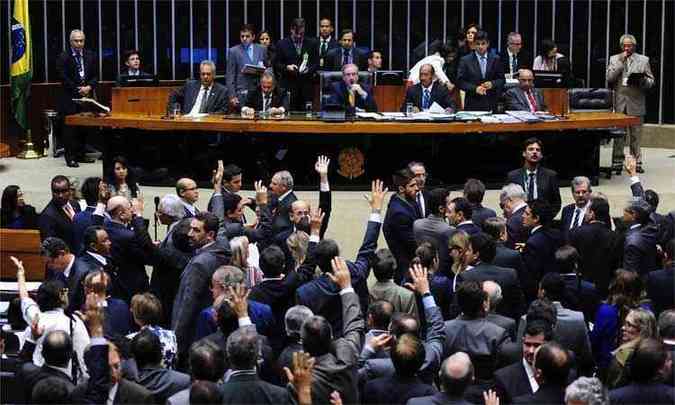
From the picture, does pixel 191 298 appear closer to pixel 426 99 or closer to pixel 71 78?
pixel 426 99

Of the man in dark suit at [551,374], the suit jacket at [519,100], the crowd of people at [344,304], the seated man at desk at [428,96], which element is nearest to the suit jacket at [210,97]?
the seated man at desk at [428,96]

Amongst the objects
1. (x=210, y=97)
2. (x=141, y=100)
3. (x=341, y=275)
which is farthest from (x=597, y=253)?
(x=141, y=100)

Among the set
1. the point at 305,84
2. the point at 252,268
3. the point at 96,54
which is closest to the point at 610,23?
the point at 305,84

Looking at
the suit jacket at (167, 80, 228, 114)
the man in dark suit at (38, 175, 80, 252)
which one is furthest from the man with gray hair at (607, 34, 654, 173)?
the man in dark suit at (38, 175, 80, 252)

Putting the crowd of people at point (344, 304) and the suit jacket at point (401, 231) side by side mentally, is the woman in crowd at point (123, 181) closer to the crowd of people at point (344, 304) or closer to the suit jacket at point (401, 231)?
the crowd of people at point (344, 304)

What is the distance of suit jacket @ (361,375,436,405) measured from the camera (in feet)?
25.7

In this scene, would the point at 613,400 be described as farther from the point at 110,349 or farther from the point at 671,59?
the point at 671,59

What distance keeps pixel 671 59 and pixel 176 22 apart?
691 cm

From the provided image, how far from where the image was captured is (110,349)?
7.95 m

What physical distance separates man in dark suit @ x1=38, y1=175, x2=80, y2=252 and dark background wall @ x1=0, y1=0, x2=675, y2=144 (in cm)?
899

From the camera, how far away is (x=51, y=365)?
8.01m

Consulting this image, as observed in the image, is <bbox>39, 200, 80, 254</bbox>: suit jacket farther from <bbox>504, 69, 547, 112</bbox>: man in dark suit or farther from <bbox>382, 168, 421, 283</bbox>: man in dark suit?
<bbox>504, 69, 547, 112</bbox>: man in dark suit

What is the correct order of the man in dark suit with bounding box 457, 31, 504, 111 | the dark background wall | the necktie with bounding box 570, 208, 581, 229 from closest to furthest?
the necktie with bounding box 570, 208, 581, 229
the man in dark suit with bounding box 457, 31, 504, 111
the dark background wall

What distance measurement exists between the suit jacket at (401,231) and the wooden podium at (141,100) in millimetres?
6500
